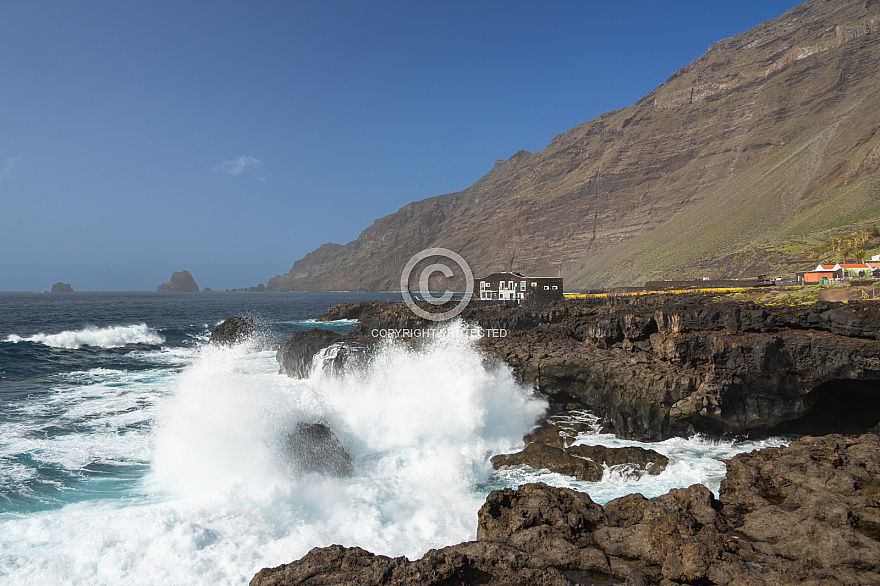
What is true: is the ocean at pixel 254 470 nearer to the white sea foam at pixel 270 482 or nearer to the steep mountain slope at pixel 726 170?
the white sea foam at pixel 270 482

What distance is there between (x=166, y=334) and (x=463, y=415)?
4059 centimetres

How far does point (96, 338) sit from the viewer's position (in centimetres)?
3781

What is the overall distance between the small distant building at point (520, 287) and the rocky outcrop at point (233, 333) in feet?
93.7

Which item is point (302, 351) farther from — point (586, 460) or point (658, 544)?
point (658, 544)

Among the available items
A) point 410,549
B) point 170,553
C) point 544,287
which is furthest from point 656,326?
point 544,287

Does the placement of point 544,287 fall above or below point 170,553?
above

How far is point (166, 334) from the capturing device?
43375mm

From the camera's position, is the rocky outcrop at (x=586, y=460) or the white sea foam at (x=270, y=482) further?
the rocky outcrop at (x=586, y=460)

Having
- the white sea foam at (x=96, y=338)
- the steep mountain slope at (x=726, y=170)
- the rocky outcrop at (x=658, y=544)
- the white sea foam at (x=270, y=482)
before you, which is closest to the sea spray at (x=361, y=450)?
the white sea foam at (x=270, y=482)

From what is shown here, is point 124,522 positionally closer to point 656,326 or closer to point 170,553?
point 170,553

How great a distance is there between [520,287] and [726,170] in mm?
89803

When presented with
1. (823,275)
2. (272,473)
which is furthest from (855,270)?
(272,473)

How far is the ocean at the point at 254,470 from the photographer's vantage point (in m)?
7.09

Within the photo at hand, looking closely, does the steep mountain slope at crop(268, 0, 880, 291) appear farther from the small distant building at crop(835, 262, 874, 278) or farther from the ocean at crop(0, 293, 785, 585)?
the ocean at crop(0, 293, 785, 585)
